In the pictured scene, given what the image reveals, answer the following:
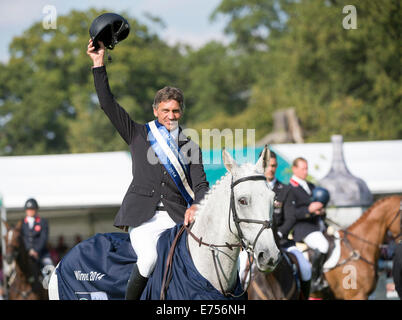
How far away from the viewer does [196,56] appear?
4719 cm

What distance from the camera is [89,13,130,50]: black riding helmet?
15.8ft

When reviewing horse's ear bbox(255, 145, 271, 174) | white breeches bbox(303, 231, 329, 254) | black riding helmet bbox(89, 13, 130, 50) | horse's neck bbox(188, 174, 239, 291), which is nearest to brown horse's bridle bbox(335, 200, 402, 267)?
white breeches bbox(303, 231, 329, 254)

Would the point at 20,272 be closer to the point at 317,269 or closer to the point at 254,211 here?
the point at 317,269

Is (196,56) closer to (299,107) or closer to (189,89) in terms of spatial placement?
(189,89)

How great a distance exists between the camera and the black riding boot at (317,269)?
9266mm

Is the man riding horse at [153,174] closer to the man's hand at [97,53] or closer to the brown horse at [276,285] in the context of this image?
the man's hand at [97,53]

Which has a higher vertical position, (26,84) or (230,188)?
(26,84)

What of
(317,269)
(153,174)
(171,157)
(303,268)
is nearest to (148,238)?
(153,174)

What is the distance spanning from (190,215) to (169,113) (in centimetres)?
88

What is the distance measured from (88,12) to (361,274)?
34110 millimetres

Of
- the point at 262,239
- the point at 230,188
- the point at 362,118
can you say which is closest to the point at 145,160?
the point at 230,188

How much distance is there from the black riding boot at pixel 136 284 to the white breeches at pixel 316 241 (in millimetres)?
4720

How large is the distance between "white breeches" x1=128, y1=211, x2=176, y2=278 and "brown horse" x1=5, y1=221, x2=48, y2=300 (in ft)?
23.6

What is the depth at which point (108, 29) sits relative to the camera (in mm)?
4891
